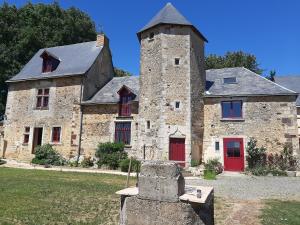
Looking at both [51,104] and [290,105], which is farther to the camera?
[51,104]

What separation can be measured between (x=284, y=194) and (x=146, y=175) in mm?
6895

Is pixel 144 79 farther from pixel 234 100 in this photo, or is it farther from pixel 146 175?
pixel 146 175

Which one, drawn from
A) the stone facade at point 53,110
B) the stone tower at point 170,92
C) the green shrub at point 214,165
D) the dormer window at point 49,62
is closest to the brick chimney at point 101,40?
the stone facade at point 53,110

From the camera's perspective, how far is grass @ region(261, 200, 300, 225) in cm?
572

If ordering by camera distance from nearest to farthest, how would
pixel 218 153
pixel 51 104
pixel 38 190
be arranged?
1. pixel 38 190
2. pixel 218 153
3. pixel 51 104

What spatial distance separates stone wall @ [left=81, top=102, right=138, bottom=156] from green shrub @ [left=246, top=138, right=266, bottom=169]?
6693mm

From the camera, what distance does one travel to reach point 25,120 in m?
19.7

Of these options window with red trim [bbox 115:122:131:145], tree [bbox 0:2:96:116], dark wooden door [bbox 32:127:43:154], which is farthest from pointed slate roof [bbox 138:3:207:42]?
tree [bbox 0:2:96:116]

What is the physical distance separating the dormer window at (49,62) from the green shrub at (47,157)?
5.73 meters

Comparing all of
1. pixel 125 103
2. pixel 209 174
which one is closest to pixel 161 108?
pixel 125 103

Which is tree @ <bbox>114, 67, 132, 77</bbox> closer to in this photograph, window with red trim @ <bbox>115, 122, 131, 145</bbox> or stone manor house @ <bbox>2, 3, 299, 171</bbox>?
stone manor house @ <bbox>2, 3, 299, 171</bbox>

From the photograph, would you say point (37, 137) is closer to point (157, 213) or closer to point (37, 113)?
point (37, 113)

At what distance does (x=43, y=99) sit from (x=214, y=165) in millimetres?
12360

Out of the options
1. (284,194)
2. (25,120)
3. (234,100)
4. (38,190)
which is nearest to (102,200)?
(38,190)
